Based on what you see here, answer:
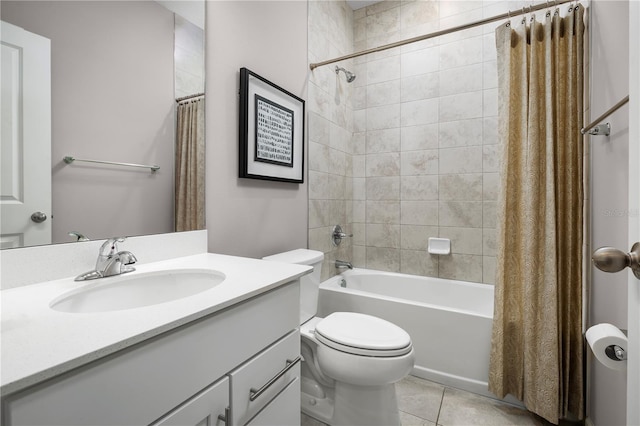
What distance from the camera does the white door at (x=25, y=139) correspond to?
31.6 inches

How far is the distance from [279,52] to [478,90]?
1468mm

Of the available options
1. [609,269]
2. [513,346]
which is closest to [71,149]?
[609,269]

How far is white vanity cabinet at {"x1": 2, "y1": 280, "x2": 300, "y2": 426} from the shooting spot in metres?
0.48

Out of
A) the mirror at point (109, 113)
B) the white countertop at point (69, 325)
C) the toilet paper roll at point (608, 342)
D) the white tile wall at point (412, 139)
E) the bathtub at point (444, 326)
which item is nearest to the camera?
the white countertop at point (69, 325)

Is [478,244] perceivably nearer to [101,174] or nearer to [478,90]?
[478,90]

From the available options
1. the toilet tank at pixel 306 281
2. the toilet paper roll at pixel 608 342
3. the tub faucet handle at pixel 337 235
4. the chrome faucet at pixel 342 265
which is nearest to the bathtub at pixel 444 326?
the chrome faucet at pixel 342 265

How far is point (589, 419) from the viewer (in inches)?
57.7

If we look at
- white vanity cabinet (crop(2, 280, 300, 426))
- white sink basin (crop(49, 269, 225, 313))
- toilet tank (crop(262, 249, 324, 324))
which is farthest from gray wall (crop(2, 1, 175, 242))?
toilet tank (crop(262, 249, 324, 324))

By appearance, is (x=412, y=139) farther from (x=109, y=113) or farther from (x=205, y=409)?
(x=205, y=409)

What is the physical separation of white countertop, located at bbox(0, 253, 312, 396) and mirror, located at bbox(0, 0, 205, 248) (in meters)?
0.24

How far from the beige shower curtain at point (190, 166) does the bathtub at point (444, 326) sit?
1.17 meters

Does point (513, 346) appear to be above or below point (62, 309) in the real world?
below

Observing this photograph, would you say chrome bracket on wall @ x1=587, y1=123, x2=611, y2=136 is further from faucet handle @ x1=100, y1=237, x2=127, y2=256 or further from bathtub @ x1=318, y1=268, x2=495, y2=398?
faucet handle @ x1=100, y1=237, x2=127, y2=256

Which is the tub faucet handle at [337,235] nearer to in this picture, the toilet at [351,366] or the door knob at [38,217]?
the toilet at [351,366]
